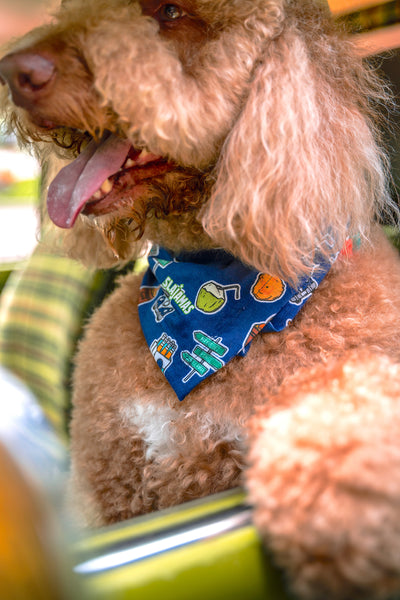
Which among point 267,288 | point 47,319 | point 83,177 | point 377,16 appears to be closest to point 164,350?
point 267,288

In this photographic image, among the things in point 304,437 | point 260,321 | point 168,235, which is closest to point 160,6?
point 168,235

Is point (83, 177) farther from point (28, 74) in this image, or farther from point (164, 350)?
point (164, 350)

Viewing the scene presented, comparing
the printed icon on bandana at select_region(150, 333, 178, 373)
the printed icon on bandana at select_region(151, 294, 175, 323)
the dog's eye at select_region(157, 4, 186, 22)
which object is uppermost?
the dog's eye at select_region(157, 4, 186, 22)

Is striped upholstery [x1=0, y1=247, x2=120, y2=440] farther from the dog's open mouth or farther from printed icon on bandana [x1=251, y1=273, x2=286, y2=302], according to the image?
printed icon on bandana [x1=251, y1=273, x2=286, y2=302]

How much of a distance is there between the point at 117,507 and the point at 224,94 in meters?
0.73

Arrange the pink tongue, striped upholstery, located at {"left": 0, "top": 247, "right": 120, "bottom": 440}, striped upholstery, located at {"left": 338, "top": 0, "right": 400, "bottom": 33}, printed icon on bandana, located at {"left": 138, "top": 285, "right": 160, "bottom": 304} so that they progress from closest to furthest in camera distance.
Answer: the pink tongue, printed icon on bandana, located at {"left": 138, "top": 285, "right": 160, "bottom": 304}, striped upholstery, located at {"left": 338, "top": 0, "right": 400, "bottom": 33}, striped upholstery, located at {"left": 0, "top": 247, "right": 120, "bottom": 440}

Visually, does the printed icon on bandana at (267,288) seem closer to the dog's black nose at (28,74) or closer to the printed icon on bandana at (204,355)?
the printed icon on bandana at (204,355)

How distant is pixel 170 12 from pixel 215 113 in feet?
0.62

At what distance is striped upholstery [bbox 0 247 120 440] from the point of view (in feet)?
4.40

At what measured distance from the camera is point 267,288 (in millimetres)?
812

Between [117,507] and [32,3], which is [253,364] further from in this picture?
[32,3]

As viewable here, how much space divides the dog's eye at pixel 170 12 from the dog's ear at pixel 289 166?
0.16m

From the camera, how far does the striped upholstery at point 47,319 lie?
52.8 inches

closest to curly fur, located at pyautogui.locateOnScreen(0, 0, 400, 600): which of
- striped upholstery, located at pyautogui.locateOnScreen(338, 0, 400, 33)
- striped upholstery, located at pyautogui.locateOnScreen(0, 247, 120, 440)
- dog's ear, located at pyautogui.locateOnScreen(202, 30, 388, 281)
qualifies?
dog's ear, located at pyautogui.locateOnScreen(202, 30, 388, 281)
